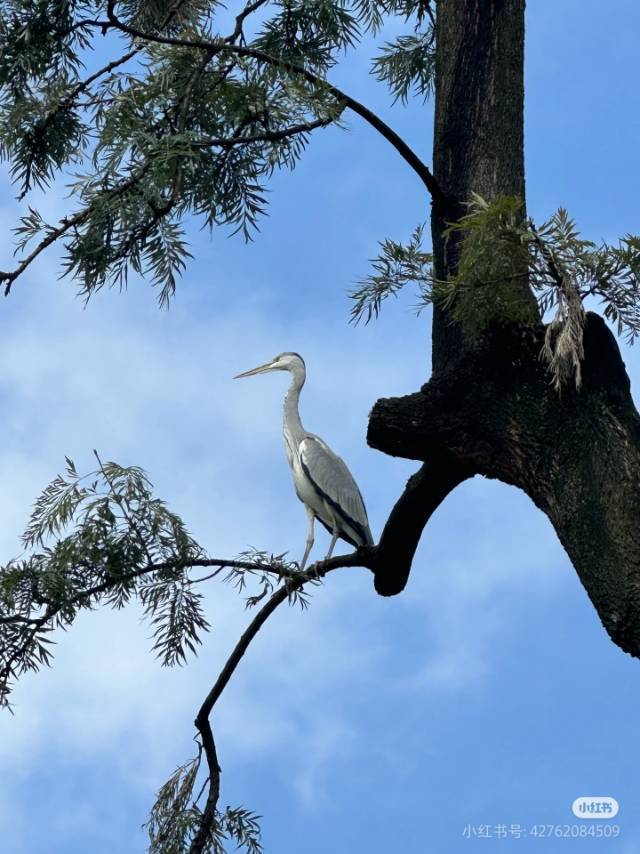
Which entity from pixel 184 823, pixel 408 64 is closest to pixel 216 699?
pixel 184 823

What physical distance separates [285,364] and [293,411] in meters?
0.42

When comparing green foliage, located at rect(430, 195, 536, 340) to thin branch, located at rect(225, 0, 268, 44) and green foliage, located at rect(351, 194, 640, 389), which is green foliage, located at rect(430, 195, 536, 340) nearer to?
green foliage, located at rect(351, 194, 640, 389)

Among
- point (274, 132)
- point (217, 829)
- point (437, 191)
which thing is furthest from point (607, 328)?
point (217, 829)

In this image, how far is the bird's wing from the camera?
716 cm

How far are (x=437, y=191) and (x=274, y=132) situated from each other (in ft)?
2.58

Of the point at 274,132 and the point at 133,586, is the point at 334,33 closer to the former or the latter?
the point at 274,132

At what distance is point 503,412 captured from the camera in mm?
4656

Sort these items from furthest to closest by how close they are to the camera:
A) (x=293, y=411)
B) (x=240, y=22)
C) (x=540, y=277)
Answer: (x=293, y=411) → (x=240, y=22) → (x=540, y=277)

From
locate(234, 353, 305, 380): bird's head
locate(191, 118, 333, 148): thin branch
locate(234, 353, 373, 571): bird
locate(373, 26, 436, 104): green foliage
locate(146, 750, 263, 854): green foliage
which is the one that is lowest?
locate(146, 750, 263, 854): green foliage

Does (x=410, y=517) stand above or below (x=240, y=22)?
below

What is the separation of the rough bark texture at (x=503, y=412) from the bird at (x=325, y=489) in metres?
1.18

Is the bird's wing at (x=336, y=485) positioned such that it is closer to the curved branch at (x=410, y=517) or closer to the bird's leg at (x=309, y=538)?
the bird's leg at (x=309, y=538)

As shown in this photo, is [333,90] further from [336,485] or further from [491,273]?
[336,485]

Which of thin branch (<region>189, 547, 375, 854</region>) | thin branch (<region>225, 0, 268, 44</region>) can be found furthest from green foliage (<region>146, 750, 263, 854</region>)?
thin branch (<region>225, 0, 268, 44</region>)
